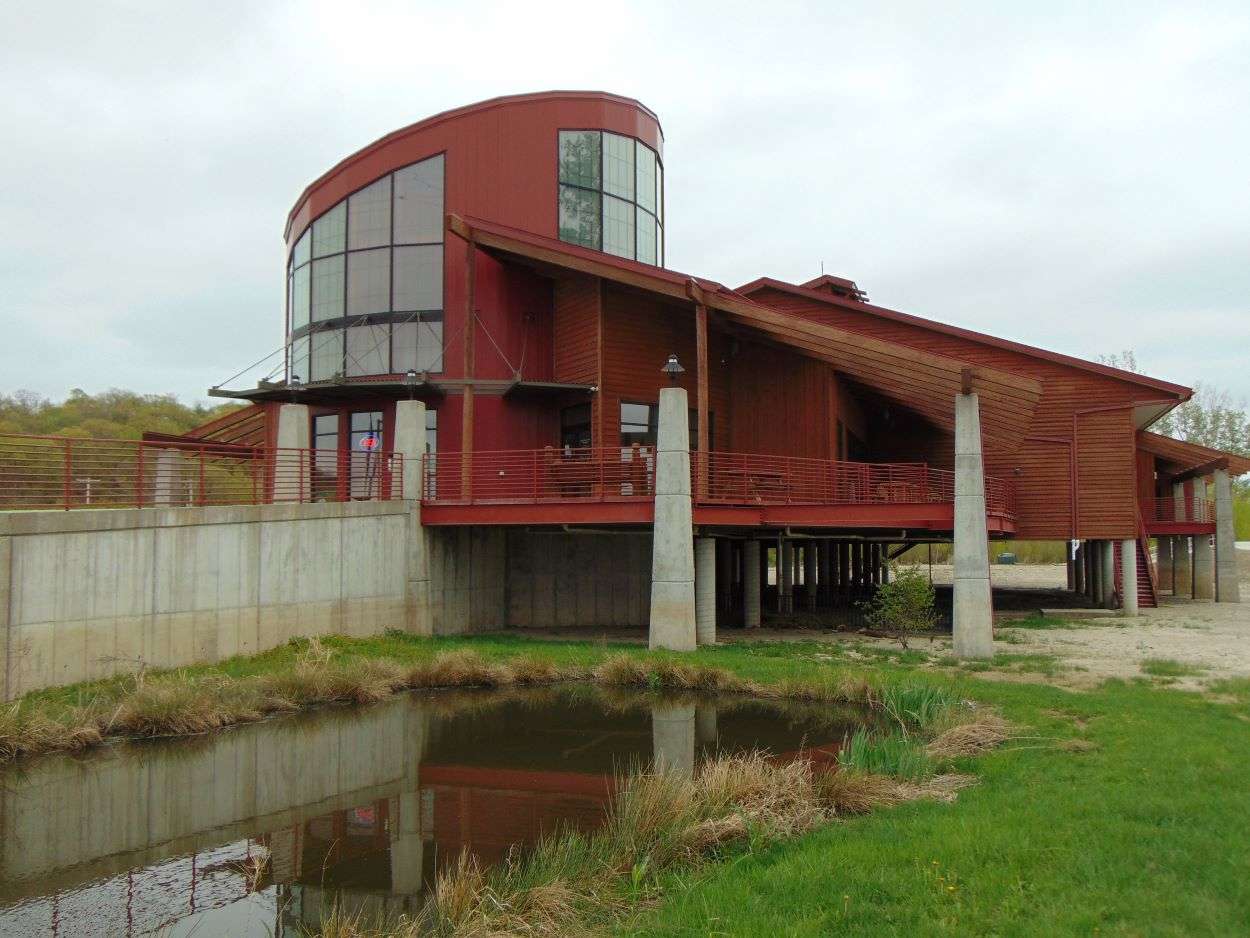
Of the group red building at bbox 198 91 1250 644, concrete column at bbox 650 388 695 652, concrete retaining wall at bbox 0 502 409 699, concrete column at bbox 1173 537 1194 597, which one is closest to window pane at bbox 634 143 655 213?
red building at bbox 198 91 1250 644

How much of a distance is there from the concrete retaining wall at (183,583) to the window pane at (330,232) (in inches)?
356

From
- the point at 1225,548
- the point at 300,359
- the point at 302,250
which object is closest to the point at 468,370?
the point at 300,359

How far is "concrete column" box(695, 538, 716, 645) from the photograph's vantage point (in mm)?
20047

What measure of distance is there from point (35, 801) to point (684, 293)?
14.7 m

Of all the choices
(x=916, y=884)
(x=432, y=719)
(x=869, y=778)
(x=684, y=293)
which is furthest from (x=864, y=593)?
(x=916, y=884)

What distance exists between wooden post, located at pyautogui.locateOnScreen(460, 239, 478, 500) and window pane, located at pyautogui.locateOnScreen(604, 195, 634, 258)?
4.08 metres

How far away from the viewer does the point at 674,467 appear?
1869 centimetres

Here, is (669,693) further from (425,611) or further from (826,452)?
(826,452)

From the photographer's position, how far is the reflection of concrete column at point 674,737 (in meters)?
11.4

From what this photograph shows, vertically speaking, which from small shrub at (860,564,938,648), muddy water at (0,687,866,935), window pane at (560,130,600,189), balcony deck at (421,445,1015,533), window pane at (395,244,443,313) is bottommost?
muddy water at (0,687,866,935)

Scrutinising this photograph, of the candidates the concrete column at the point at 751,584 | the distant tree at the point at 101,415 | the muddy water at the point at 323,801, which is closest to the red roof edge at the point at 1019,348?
the concrete column at the point at 751,584

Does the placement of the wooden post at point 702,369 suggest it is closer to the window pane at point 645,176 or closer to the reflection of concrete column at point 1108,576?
the window pane at point 645,176

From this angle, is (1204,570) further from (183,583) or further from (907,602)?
(183,583)

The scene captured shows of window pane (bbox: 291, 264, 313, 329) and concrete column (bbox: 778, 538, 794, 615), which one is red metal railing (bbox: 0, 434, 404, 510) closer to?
window pane (bbox: 291, 264, 313, 329)
